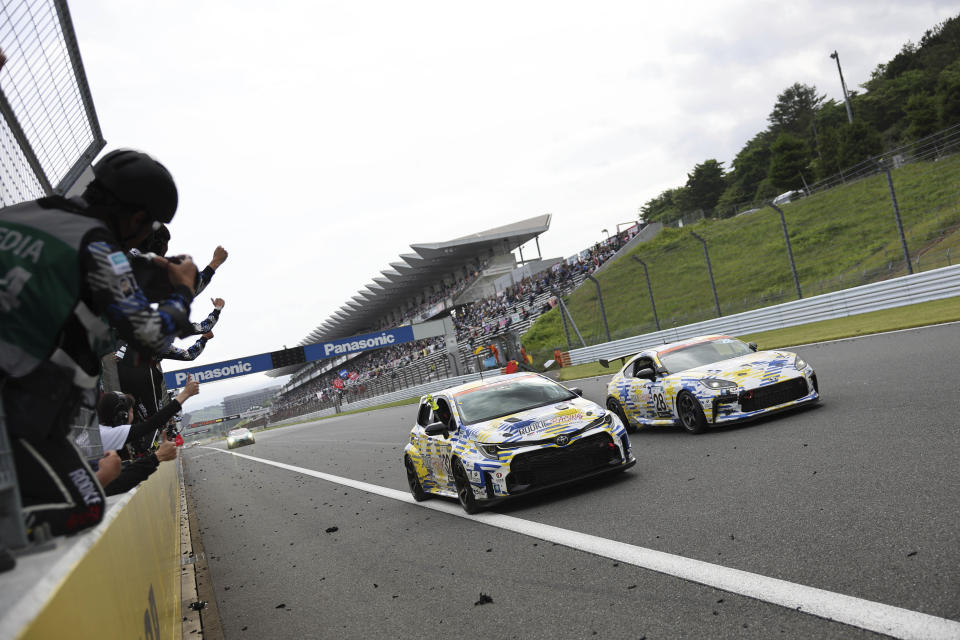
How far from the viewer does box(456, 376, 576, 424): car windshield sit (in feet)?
29.5

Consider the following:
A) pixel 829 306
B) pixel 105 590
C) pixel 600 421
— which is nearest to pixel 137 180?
pixel 105 590

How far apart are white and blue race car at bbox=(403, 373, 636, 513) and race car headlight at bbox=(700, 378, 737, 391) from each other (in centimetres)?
181

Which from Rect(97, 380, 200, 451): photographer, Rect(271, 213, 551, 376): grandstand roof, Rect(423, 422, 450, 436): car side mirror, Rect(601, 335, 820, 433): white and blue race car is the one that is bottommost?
Rect(601, 335, 820, 433): white and blue race car

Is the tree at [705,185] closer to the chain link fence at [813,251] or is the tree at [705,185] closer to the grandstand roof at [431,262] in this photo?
the grandstand roof at [431,262]

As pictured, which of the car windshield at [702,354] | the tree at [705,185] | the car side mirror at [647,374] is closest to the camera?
the car windshield at [702,354]

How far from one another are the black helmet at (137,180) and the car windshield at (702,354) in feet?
28.4

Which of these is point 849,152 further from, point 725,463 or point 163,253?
point 163,253

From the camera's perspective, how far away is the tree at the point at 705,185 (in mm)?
102062

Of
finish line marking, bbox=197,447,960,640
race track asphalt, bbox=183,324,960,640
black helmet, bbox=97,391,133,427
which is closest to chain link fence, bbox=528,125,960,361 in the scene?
race track asphalt, bbox=183,324,960,640

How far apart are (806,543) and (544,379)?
516cm

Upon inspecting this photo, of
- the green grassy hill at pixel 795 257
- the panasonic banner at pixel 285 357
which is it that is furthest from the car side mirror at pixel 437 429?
the panasonic banner at pixel 285 357

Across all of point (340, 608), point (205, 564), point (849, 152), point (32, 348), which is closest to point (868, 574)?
point (340, 608)

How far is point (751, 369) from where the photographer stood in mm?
10016

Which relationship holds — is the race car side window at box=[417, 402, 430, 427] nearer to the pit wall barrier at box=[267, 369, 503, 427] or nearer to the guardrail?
the guardrail
